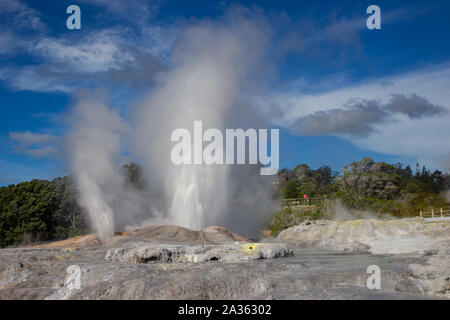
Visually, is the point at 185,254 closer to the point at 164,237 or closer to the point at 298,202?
the point at 164,237

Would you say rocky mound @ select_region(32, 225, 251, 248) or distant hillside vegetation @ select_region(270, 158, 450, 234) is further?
distant hillside vegetation @ select_region(270, 158, 450, 234)

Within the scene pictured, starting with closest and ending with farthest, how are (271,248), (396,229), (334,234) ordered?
(271,248), (396,229), (334,234)

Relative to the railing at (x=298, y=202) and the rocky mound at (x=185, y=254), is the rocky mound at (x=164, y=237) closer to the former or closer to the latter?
the rocky mound at (x=185, y=254)

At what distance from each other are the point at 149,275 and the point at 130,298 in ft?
5.67

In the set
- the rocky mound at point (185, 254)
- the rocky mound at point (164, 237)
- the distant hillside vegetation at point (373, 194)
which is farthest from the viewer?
the distant hillside vegetation at point (373, 194)

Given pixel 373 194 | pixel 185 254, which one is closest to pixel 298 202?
pixel 373 194

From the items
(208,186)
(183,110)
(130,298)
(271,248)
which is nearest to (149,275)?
(130,298)

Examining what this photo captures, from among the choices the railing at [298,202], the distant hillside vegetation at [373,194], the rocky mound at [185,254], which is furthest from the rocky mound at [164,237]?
the railing at [298,202]

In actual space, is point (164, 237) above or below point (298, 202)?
below

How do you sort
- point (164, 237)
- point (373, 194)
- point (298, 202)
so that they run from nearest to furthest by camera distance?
point (164, 237) → point (298, 202) → point (373, 194)

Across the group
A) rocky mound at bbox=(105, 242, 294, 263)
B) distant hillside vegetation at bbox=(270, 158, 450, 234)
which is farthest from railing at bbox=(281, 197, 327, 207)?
rocky mound at bbox=(105, 242, 294, 263)

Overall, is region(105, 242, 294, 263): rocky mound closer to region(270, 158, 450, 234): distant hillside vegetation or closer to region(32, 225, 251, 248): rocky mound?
region(32, 225, 251, 248): rocky mound
